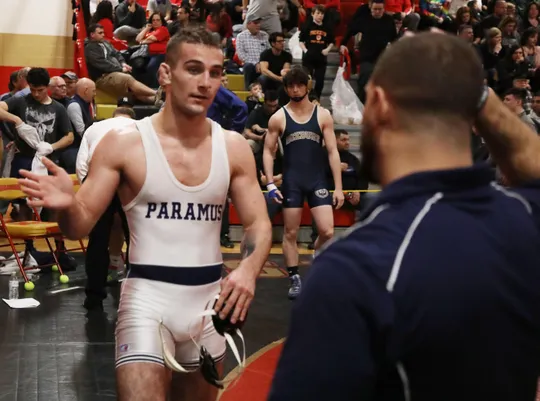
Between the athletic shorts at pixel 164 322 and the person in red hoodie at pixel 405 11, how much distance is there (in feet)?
34.4

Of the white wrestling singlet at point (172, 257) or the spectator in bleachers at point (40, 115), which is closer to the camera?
the white wrestling singlet at point (172, 257)

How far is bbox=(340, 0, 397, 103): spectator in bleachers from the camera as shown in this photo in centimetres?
1280

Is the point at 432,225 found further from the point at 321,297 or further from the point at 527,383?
the point at 527,383

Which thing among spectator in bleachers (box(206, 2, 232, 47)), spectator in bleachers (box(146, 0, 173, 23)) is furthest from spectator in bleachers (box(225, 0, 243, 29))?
spectator in bleachers (box(146, 0, 173, 23))

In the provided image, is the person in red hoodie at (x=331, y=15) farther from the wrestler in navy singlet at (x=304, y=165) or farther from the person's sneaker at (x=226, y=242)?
the wrestler in navy singlet at (x=304, y=165)

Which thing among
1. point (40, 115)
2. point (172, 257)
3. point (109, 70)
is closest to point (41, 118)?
point (40, 115)

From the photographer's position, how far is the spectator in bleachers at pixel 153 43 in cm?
1295

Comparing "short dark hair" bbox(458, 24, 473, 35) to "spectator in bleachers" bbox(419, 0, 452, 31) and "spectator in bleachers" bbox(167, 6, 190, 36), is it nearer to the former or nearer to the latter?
"spectator in bleachers" bbox(419, 0, 452, 31)

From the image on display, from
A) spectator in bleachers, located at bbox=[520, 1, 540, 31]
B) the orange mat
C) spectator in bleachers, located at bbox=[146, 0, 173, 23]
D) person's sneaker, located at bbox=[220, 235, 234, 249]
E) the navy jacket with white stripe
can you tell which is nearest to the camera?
the navy jacket with white stripe

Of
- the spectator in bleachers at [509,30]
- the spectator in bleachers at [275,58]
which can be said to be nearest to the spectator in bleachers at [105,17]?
the spectator in bleachers at [275,58]

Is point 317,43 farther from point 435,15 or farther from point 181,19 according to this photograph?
point 435,15

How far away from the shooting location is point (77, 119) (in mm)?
9398

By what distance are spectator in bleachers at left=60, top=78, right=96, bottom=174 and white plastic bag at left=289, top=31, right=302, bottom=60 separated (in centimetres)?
521

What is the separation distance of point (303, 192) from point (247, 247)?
4218 mm
